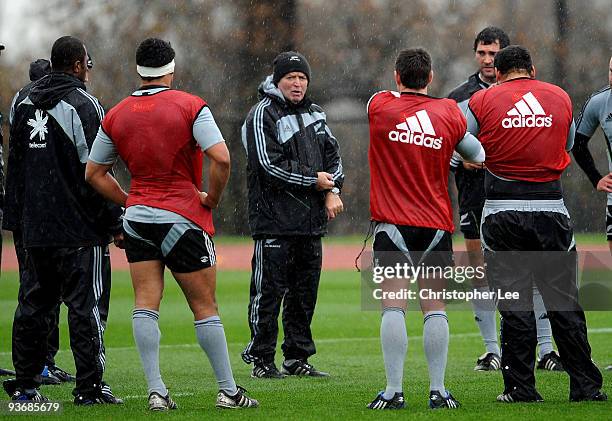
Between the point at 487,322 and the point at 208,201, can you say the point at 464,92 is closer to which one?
the point at 487,322

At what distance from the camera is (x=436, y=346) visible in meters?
6.61

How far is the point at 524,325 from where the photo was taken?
6918mm

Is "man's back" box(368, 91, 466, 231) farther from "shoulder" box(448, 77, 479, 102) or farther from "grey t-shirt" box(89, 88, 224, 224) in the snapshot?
"shoulder" box(448, 77, 479, 102)

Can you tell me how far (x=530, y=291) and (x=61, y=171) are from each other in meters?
3.00

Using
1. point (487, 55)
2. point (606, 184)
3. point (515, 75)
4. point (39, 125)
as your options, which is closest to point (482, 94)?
point (515, 75)

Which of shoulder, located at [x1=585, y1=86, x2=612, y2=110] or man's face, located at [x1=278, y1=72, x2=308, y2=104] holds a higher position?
man's face, located at [x1=278, y1=72, x2=308, y2=104]

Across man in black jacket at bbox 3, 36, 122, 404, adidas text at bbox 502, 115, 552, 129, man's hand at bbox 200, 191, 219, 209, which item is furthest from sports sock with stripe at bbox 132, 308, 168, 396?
adidas text at bbox 502, 115, 552, 129

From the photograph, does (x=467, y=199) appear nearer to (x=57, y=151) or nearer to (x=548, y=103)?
(x=548, y=103)

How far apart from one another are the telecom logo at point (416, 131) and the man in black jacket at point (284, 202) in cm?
185

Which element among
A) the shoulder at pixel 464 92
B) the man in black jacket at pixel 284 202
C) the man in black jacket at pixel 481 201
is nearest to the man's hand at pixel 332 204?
the man in black jacket at pixel 284 202

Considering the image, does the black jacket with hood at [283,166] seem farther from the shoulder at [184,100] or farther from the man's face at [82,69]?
the shoulder at [184,100]

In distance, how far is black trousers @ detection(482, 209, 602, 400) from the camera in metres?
6.92

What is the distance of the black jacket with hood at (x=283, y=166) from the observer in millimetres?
8430

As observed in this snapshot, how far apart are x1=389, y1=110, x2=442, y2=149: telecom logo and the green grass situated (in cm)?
157
